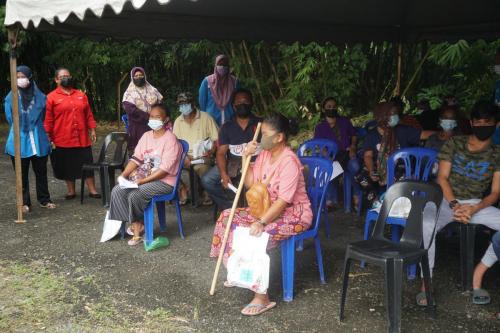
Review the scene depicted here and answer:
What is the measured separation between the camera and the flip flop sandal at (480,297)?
3.47 meters

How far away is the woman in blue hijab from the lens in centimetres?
583

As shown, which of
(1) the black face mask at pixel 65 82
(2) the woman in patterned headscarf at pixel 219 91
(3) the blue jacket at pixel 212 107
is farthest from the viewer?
(3) the blue jacket at pixel 212 107

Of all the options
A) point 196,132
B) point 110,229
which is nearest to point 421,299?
point 110,229

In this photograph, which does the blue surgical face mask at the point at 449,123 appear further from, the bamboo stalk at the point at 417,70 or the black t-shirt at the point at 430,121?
the bamboo stalk at the point at 417,70

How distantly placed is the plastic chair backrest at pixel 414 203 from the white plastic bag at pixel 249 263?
78 centimetres

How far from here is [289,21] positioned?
6.58 metres

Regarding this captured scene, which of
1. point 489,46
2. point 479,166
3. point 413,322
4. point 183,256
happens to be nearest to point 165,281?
point 183,256

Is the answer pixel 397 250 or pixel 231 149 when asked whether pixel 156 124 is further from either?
pixel 397 250

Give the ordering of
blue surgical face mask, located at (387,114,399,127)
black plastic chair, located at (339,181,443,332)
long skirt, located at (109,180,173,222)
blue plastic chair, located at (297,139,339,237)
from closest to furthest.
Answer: black plastic chair, located at (339,181,443,332), long skirt, located at (109,180,173,222), blue surgical face mask, located at (387,114,399,127), blue plastic chair, located at (297,139,339,237)

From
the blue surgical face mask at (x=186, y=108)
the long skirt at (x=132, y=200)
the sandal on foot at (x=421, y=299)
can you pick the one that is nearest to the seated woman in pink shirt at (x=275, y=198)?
the sandal on foot at (x=421, y=299)

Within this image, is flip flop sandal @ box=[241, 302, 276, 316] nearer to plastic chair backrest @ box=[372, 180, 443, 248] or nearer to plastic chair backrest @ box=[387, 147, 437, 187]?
plastic chair backrest @ box=[372, 180, 443, 248]

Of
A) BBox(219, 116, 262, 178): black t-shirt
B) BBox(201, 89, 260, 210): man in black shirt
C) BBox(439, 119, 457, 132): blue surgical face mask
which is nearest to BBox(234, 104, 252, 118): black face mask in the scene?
BBox(201, 89, 260, 210): man in black shirt

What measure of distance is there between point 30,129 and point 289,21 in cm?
343

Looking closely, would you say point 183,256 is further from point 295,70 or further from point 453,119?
point 295,70
